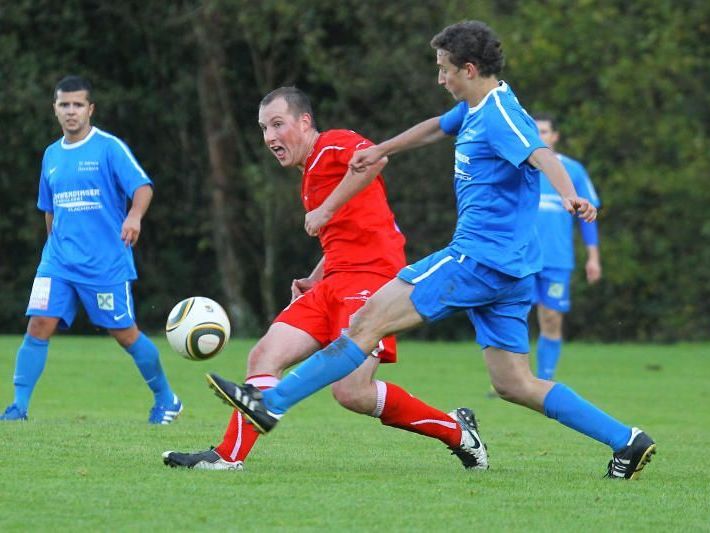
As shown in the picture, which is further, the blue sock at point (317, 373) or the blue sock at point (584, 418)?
the blue sock at point (584, 418)

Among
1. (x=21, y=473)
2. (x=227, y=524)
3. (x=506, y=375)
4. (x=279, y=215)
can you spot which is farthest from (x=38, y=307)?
(x=279, y=215)

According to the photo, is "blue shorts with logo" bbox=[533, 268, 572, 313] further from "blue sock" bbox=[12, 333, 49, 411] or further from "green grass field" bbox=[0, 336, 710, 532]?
"blue sock" bbox=[12, 333, 49, 411]

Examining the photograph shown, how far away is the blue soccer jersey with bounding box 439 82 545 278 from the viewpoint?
6281 millimetres

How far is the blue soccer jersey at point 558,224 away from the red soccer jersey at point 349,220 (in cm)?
597

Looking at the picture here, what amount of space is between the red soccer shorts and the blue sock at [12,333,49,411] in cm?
298

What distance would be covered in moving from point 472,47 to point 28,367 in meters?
4.25

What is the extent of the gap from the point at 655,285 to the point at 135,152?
885cm

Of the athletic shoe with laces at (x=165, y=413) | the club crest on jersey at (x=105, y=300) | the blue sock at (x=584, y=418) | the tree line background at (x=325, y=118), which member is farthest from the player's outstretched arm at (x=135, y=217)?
the tree line background at (x=325, y=118)

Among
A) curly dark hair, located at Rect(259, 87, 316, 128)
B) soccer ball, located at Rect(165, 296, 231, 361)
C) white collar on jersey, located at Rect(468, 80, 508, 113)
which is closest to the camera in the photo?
white collar on jersey, located at Rect(468, 80, 508, 113)

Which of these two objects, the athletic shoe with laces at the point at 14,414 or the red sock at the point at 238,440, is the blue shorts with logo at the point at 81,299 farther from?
the red sock at the point at 238,440

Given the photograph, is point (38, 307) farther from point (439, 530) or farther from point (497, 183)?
point (439, 530)

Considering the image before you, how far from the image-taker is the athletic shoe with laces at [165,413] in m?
9.38

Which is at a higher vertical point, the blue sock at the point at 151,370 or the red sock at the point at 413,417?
the red sock at the point at 413,417

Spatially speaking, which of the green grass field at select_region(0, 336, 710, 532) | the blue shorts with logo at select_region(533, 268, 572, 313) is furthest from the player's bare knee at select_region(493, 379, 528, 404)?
the blue shorts with logo at select_region(533, 268, 572, 313)
